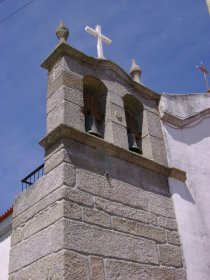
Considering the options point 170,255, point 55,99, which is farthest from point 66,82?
point 170,255

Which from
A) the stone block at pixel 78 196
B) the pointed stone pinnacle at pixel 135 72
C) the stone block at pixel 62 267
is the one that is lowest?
the stone block at pixel 62 267

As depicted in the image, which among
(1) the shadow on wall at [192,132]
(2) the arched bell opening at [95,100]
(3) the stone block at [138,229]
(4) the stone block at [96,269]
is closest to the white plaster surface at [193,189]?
(1) the shadow on wall at [192,132]

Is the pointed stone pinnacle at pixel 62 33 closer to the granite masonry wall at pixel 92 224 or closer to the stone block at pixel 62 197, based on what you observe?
the granite masonry wall at pixel 92 224

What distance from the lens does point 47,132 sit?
4.14 metres

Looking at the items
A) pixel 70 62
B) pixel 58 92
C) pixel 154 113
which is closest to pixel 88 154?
pixel 58 92

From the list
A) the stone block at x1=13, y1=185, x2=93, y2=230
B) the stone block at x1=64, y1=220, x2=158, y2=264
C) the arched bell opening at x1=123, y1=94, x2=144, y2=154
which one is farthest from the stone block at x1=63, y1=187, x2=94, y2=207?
the arched bell opening at x1=123, y1=94, x2=144, y2=154

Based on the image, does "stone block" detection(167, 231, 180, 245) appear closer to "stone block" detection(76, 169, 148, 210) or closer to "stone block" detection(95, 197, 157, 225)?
"stone block" detection(95, 197, 157, 225)

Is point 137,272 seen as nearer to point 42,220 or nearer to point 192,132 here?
point 42,220

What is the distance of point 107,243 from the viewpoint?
11.7 ft

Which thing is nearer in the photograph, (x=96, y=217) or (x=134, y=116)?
(x=96, y=217)

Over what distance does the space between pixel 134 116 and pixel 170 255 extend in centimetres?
186

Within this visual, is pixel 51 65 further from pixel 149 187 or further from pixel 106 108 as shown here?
pixel 149 187

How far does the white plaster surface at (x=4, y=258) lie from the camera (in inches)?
221

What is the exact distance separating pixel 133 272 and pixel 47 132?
5.29 feet
